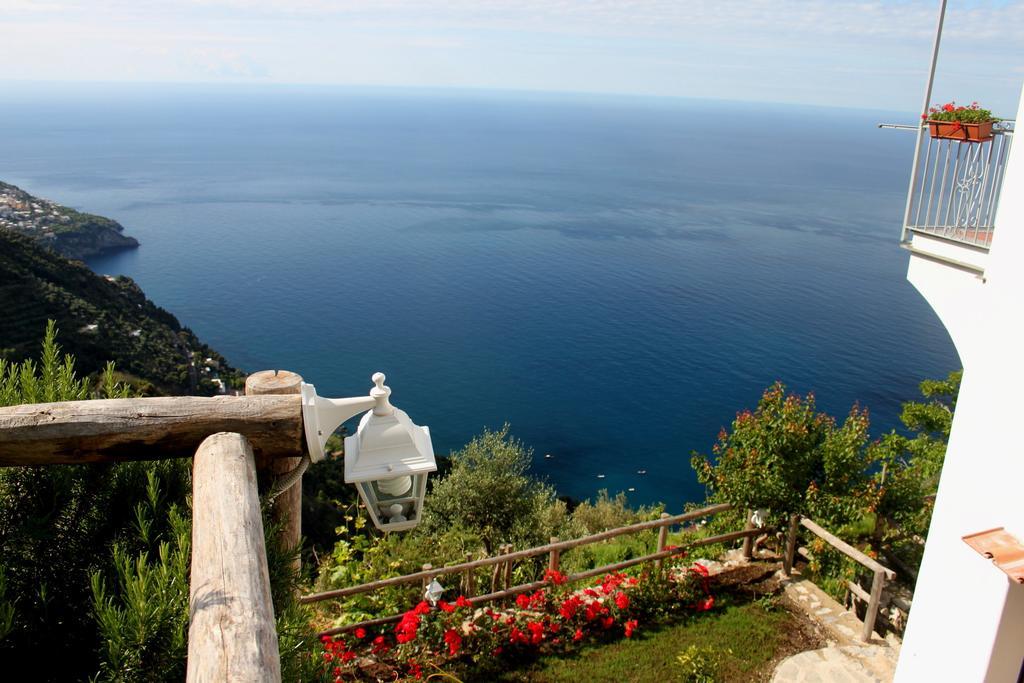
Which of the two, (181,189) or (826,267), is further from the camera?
(181,189)

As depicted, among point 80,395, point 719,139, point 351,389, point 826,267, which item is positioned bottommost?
point 351,389

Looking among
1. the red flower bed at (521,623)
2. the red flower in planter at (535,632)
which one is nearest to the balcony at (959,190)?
the red flower bed at (521,623)

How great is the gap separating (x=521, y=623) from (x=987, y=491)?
12.6 feet

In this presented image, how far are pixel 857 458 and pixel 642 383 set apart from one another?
114 ft

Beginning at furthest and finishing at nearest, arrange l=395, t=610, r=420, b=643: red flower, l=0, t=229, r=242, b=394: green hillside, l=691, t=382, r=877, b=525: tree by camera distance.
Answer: l=0, t=229, r=242, b=394: green hillside
l=691, t=382, r=877, b=525: tree
l=395, t=610, r=420, b=643: red flower

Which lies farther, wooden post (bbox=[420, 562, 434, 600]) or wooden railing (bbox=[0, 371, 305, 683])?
wooden post (bbox=[420, 562, 434, 600])

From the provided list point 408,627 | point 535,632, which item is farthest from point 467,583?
point 408,627

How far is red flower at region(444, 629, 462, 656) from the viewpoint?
5.23 m

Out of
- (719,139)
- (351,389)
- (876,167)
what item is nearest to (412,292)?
(351,389)

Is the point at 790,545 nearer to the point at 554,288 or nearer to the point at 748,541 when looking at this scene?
the point at 748,541

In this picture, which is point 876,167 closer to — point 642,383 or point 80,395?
point 642,383

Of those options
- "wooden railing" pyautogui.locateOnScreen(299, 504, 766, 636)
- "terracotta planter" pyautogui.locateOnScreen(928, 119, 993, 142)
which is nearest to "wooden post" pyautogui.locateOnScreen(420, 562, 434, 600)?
"wooden railing" pyautogui.locateOnScreen(299, 504, 766, 636)

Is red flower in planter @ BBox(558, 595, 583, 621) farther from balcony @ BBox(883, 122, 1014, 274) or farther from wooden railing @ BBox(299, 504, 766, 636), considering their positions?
balcony @ BBox(883, 122, 1014, 274)

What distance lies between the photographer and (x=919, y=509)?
6762 mm
